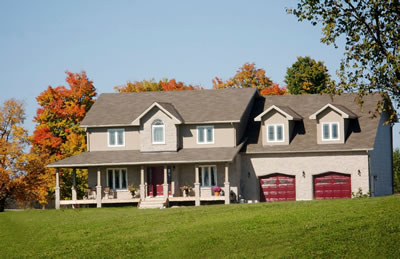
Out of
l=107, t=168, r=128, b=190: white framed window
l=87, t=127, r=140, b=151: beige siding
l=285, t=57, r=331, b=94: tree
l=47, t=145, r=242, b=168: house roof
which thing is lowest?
Answer: l=107, t=168, r=128, b=190: white framed window

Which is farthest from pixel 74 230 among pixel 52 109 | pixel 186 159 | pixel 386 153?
pixel 52 109

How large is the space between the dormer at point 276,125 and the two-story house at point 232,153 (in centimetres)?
7

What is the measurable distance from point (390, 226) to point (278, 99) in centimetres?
2731

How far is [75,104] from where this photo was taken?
243ft

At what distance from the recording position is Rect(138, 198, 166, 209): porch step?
157 feet

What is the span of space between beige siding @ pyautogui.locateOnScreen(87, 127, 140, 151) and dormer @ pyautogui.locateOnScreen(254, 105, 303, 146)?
873cm

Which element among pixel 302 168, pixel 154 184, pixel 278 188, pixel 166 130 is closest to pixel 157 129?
pixel 166 130

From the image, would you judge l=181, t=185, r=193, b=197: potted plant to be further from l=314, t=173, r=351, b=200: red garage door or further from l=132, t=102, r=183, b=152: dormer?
l=314, t=173, r=351, b=200: red garage door

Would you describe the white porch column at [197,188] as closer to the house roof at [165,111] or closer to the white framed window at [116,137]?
the house roof at [165,111]

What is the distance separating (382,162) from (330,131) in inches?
195

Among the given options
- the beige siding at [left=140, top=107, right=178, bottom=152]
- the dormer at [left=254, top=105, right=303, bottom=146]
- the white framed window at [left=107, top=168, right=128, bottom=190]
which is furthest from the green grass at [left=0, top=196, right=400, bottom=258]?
the dormer at [left=254, top=105, right=303, bottom=146]

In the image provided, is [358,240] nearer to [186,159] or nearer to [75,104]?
[186,159]

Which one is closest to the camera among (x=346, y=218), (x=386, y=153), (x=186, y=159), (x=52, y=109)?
(x=346, y=218)

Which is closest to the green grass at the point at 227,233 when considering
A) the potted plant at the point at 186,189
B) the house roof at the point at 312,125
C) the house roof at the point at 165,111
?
the potted plant at the point at 186,189
